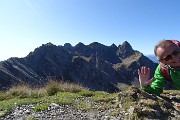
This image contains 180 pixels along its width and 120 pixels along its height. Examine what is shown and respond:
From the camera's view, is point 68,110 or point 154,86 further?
point 68,110

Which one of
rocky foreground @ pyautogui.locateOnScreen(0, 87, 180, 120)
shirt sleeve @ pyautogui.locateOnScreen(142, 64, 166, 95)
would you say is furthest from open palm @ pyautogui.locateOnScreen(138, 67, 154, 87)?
rocky foreground @ pyautogui.locateOnScreen(0, 87, 180, 120)

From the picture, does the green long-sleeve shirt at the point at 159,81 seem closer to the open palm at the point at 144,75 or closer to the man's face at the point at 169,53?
the open palm at the point at 144,75

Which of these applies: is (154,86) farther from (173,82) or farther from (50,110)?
(50,110)

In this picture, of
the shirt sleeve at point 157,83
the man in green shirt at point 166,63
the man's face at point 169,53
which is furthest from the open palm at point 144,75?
the man's face at point 169,53

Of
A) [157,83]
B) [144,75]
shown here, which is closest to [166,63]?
[144,75]

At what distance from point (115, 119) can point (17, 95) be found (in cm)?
914

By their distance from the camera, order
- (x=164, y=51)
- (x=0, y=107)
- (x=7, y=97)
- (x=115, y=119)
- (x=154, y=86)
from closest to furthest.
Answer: (x=164, y=51) < (x=154, y=86) < (x=115, y=119) < (x=0, y=107) < (x=7, y=97)

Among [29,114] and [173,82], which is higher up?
[173,82]

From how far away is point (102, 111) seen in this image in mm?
12023

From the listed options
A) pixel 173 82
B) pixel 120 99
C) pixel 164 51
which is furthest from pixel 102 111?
pixel 164 51

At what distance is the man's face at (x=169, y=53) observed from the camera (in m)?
5.82

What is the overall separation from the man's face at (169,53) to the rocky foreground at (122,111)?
4470 mm

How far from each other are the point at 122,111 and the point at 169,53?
5.88 meters

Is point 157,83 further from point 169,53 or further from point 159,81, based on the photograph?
point 169,53
